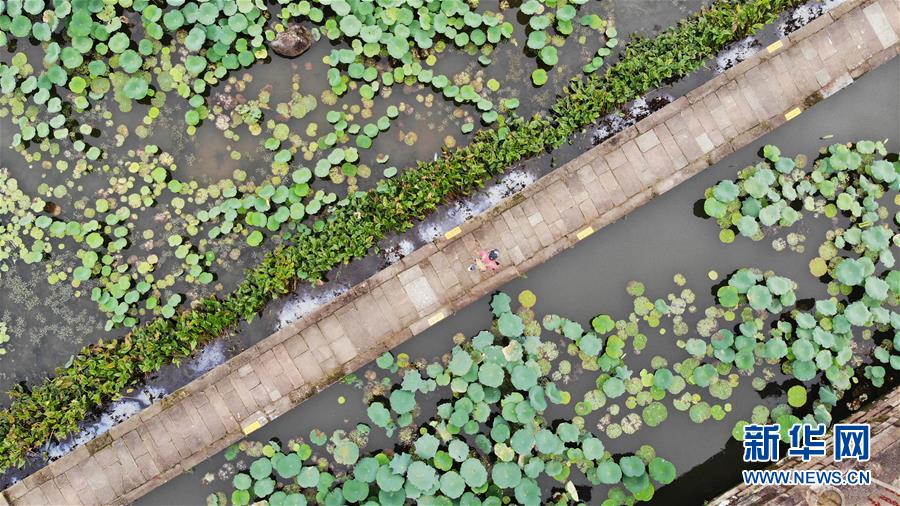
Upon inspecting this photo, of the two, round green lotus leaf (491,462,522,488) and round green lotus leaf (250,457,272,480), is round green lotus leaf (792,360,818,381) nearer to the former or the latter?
round green lotus leaf (491,462,522,488)

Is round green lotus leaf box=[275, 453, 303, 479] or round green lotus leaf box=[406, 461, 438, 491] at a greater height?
round green lotus leaf box=[275, 453, 303, 479]

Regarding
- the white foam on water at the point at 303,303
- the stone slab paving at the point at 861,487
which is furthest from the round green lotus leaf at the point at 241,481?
the stone slab paving at the point at 861,487

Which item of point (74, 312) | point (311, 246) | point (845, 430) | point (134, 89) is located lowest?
point (845, 430)

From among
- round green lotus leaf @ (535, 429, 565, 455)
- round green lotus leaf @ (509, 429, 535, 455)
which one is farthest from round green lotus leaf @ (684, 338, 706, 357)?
round green lotus leaf @ (509, 429, 535, 455)

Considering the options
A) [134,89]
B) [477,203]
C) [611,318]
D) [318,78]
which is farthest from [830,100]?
[134,89]

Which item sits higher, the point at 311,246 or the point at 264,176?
the point at 264,176

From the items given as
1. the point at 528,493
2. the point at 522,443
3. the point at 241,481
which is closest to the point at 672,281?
the point at 522,443

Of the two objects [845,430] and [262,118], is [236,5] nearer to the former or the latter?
[262,118]
